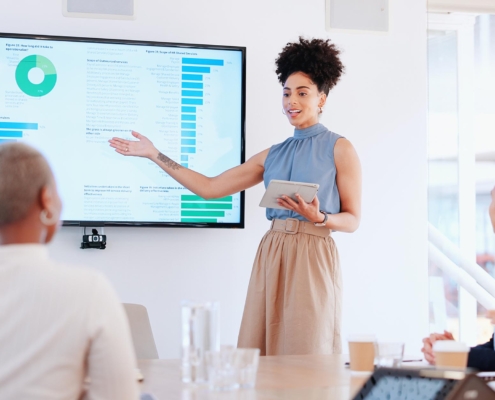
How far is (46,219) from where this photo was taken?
45.3 inches

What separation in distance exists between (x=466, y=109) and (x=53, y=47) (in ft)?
7.89

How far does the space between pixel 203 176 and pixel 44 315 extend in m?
2.27

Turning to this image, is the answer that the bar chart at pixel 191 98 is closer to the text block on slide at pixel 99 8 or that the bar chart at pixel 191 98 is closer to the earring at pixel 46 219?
the text block on slide at pixel 99 8

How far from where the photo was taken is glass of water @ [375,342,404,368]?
1.72 metres

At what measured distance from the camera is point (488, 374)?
1751 mm

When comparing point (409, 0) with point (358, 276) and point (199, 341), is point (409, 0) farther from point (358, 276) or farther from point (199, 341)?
point (199, 341)

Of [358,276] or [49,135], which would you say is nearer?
[49,135]

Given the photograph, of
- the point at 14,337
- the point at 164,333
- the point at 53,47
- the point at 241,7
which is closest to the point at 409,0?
the point at 241,7

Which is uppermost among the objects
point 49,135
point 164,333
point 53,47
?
point 53,47

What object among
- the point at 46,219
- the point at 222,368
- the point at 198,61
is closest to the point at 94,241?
the point at 198,61

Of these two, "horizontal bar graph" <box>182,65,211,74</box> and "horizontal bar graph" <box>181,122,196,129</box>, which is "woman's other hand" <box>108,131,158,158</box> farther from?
"horizontal bar graph" <box>182,65,211,74</box>

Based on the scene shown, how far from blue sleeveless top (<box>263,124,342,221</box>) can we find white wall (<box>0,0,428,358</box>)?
67 centimetres

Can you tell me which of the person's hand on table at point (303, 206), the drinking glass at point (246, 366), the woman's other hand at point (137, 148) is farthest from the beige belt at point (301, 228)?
the drinking glass at point (246, 366)

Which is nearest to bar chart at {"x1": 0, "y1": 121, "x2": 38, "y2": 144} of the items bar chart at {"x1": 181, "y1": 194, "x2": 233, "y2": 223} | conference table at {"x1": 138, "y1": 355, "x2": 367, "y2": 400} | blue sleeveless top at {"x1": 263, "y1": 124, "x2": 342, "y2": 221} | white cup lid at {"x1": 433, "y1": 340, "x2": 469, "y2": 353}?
bar chart at {"x1": 181, "y1": 194, "x2": 233, "y2": 223}
